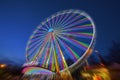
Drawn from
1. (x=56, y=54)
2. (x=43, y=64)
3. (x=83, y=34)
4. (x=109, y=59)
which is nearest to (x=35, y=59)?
(x=43, y=64)

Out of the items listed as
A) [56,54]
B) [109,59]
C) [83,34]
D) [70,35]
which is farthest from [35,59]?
[109,59]

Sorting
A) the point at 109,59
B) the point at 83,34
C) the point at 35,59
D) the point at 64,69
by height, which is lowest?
the point at 109,59

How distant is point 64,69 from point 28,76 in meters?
13.2

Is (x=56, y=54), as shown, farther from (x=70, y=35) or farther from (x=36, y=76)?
(x=36, y=76)

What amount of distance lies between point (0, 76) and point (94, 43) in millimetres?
15741

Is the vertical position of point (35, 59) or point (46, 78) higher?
point (35, 59)

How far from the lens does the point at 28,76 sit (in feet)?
111

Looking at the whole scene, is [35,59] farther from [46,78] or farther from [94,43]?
[94,43]

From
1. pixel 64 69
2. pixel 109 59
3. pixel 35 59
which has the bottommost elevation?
pixel 109 59

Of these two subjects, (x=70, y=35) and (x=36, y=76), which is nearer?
(x=70, y=35)

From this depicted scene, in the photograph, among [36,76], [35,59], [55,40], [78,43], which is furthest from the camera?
[36,76]

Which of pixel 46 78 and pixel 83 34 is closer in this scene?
pixel 83 34

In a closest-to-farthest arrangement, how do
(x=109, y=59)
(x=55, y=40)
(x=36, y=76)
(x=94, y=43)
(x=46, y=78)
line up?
(x=94, y=43)
(x=55, y=40)
(x=46, y=78)
(x=36, y=76)
(x=109, y=59)

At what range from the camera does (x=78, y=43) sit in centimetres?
2206
